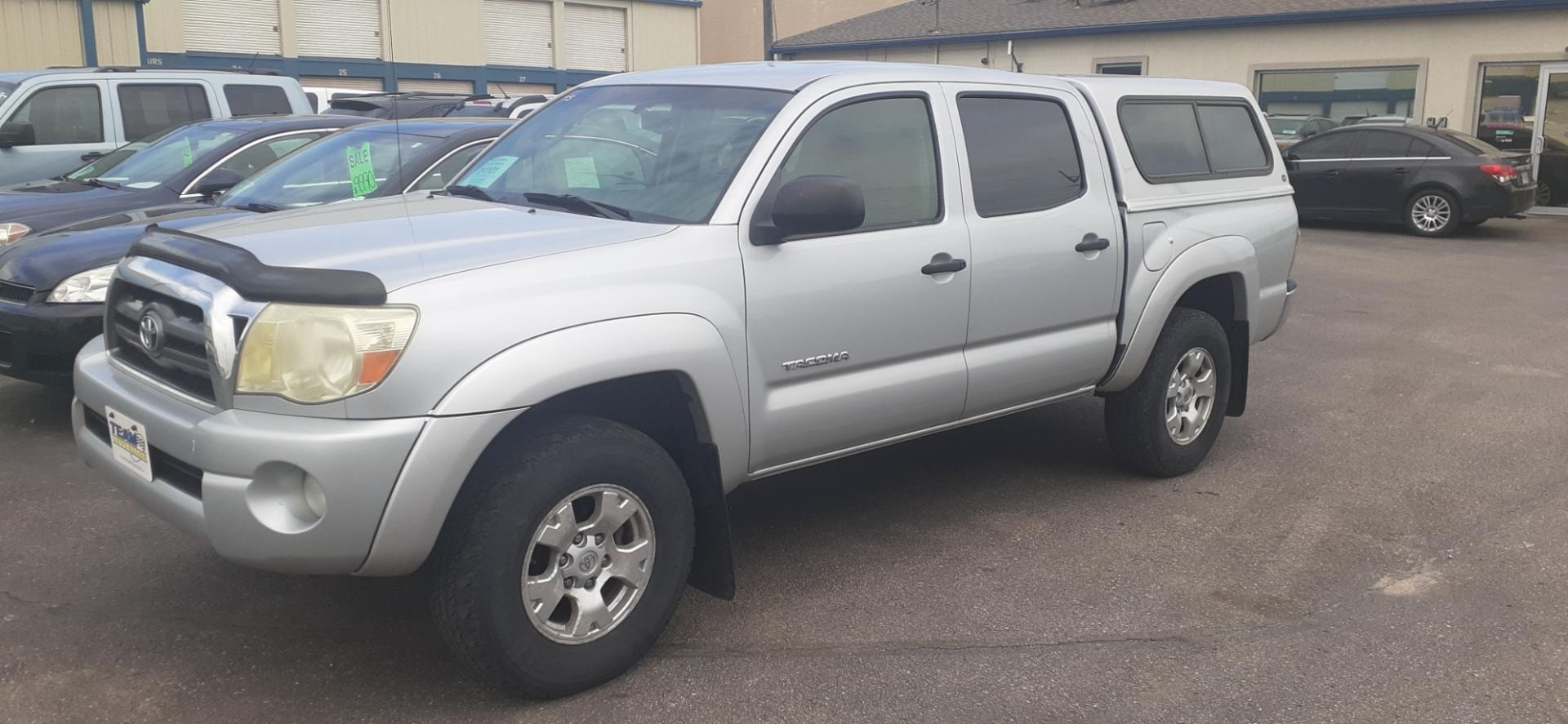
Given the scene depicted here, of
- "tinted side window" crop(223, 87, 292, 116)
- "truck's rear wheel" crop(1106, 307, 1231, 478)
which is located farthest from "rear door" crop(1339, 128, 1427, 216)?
"tinted side window" crop(223, 87, 292, 116)

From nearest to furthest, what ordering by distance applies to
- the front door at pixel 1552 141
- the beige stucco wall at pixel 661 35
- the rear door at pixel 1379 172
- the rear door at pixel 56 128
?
the rear door at pixel 56 128 < the rear door at pixel 1379 172 < the front door at pixel 1552 141 < the beige stucco wall at pixel 661 35

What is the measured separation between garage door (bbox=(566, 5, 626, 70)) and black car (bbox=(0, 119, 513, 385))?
29729 mm

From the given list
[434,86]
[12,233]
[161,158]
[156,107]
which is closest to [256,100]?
[156,107]

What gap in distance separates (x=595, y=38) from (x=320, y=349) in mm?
35352

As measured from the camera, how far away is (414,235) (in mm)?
3785

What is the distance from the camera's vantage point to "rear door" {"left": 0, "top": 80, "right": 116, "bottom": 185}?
10.7 m

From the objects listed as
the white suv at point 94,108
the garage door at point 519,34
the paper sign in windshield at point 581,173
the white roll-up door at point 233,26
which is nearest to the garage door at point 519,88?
the garage door at point 519,34

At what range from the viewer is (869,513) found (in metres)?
5.30

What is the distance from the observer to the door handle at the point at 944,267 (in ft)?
14.5

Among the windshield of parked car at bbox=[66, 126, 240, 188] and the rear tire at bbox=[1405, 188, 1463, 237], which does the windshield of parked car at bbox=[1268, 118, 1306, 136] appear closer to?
the rear tire at bbox=[1405, 188, 1463, 237]

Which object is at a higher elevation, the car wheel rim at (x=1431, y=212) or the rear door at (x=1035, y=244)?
the rear door at (x=1035, y=244)

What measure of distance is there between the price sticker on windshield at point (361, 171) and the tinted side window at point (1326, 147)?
1398 cm

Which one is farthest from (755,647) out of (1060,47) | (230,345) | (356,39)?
(356,39)

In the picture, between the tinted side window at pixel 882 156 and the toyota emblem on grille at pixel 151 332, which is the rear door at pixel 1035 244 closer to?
the tinted side window at pixel 882 156
